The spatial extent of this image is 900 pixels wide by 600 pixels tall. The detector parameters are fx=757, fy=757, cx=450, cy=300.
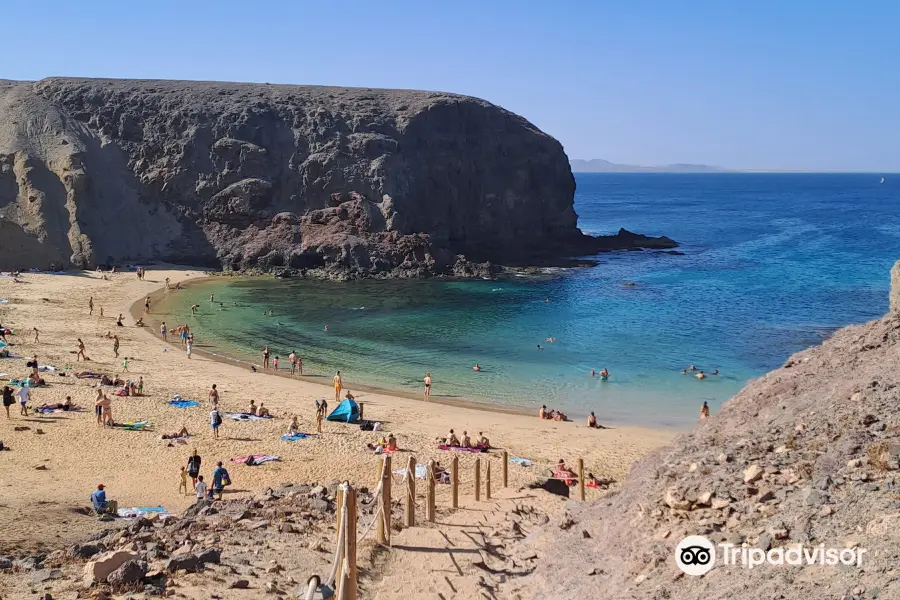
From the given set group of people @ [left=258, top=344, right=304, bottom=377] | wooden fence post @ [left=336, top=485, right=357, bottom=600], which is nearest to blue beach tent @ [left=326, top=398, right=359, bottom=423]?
group of people @ [left=258, top=344, right=304, bottom=377]

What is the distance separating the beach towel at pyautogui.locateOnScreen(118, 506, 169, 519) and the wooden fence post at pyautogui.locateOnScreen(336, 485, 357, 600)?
676cm

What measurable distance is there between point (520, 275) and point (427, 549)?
4474cm

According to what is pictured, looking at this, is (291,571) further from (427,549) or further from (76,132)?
(76,132)

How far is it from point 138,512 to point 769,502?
1128 cm

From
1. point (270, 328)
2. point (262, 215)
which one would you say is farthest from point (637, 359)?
point (262, 215)

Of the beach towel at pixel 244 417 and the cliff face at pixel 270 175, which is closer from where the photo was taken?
the beach towel at pixel 244 417

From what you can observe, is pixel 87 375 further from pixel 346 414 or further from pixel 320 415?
pixel 346 414

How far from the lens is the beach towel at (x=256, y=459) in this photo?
18234 mm

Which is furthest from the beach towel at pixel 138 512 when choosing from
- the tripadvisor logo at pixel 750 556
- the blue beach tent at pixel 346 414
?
the tripadvisor logo at pixel 750 556

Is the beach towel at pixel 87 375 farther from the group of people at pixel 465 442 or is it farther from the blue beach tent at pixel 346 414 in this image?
the group of people at pixel 465 442

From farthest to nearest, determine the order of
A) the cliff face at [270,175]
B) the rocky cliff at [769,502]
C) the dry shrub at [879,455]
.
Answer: the cliff face at [270,175] → the dry shrub at [879,455] → the rocky cliff at [769,502]

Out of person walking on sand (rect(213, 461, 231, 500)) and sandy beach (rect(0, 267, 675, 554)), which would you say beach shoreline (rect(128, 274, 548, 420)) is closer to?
sandy beach (rect(0, 267, 675, 554))

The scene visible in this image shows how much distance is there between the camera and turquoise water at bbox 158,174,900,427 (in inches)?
1141

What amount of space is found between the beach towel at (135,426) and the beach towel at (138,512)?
6361 millimetres
